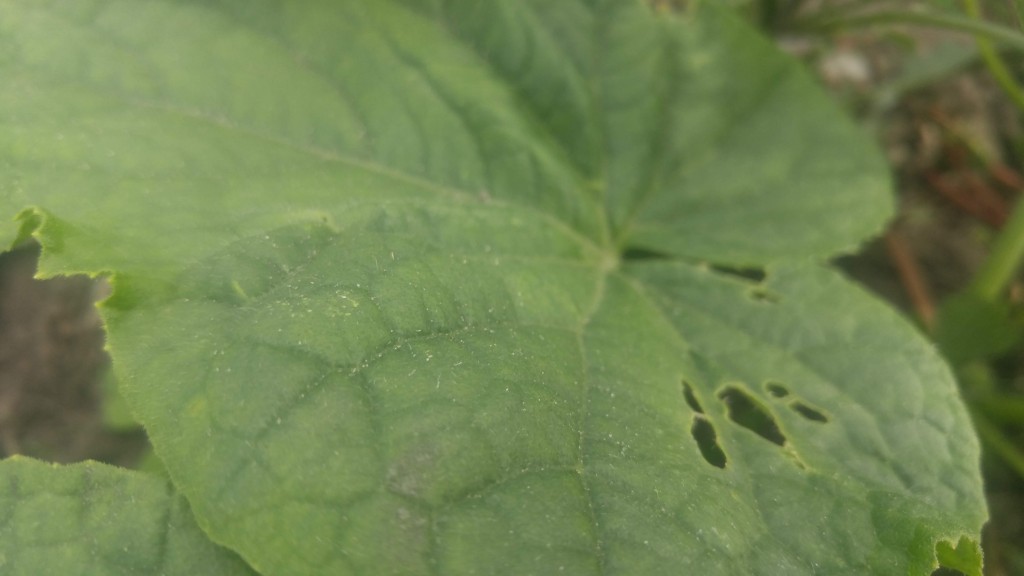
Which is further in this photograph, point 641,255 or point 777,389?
Result: point 641,255

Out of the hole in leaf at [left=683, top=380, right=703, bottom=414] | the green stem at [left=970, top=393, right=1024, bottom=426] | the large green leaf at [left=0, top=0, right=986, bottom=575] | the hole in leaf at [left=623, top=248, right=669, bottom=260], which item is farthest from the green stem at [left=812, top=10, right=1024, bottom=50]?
the hole in leaf at [left=683, top=380, right=703, bottom=414]

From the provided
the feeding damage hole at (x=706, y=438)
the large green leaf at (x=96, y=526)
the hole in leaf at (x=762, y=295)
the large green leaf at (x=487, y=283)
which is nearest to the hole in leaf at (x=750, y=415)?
the large green leaf at (x=487, y=283)

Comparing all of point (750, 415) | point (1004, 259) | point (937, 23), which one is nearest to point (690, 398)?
point (750, 415)

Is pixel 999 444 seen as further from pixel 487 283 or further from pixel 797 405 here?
pixel 487 283

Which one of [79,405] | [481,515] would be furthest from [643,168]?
[79,405]

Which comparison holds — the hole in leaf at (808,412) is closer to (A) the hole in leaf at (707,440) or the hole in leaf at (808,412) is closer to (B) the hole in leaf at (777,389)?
(B) the hole in leaf at (777,389)

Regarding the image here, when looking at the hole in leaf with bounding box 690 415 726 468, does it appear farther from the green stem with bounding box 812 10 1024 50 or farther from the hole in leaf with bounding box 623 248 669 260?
the green stem with bounding box 812 10 1024 50

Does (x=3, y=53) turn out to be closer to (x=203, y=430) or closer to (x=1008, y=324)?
(x=203, y=430)
